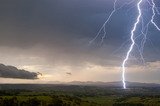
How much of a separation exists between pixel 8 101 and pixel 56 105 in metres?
30.2

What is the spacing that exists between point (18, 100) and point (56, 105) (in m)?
24.6

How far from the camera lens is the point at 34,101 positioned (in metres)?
197

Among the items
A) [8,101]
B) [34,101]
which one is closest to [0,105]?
[8,101]

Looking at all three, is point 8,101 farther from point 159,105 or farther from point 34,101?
point 159,105

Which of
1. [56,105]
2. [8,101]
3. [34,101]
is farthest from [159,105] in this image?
[8,101]

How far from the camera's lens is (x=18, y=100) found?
646 feet

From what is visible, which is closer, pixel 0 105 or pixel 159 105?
pixel 0 105

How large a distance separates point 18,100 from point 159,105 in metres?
91.1

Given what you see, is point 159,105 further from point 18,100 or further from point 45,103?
point 18,100

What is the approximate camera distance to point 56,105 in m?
197

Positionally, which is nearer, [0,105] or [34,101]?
[0,105]

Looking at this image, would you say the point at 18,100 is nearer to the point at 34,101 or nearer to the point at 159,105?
the point at 34,101

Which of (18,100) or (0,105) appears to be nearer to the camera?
(0,105)

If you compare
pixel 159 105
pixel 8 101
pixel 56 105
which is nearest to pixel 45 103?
pixel 56 105
